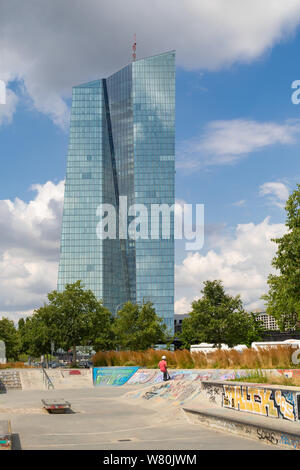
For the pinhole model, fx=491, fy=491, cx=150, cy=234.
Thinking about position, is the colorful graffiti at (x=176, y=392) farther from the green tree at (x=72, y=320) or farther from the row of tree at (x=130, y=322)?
the green tree at (x=72, y=320)

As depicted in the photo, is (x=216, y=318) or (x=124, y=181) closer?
(x=216, y=318)

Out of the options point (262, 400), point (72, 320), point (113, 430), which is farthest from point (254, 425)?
point (72, 320)

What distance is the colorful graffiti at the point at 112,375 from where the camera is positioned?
36.6 m

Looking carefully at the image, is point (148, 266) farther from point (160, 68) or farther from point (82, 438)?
point (82, 438)

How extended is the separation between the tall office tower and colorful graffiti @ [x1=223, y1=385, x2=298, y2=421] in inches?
4898

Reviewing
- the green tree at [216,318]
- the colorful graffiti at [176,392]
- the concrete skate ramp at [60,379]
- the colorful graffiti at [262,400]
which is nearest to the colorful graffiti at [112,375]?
the concrete skate ramp at [60,379]

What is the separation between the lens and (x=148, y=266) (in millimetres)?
142000

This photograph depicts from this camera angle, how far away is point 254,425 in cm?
1247

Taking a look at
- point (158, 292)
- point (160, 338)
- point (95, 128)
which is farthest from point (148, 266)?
point (160, 338)

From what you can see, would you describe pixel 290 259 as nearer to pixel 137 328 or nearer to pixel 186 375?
pixel 186 375

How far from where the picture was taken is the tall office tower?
468ft

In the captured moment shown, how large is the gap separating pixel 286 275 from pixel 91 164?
126 metres

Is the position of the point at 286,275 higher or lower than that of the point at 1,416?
higher

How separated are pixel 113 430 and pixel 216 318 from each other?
2866cm
